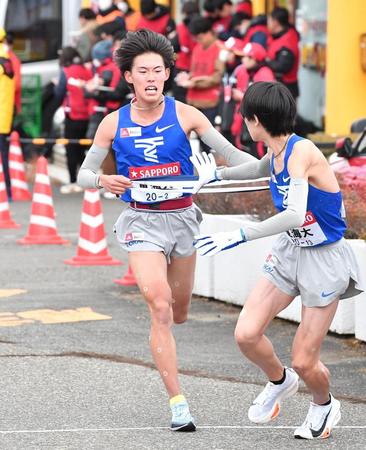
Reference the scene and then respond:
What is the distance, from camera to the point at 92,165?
7484 millimetres

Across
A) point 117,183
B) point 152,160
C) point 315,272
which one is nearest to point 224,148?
point 152,160

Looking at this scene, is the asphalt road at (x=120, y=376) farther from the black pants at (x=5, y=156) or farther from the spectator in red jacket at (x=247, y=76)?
the black pants at (x=5, y=156)

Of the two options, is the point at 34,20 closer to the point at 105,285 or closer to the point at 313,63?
the point at 313,63

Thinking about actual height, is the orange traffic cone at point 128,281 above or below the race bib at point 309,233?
below

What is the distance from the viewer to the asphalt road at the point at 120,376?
23.1 ft

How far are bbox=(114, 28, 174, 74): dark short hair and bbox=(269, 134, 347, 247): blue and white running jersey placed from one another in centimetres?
98

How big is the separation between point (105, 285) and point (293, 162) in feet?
18.7

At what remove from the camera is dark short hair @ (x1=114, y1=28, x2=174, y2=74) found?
7405 millimetres

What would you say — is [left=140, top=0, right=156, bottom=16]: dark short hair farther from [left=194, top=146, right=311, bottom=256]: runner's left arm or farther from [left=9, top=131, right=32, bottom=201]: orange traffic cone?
[left=194, top=146, right=311, bottom=256]: runner's left arm

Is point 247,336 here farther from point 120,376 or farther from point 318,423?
point 120,376

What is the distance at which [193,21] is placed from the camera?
18078mm

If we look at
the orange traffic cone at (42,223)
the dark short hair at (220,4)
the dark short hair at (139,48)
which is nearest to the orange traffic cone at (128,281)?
the orange traffic cone at (42,223)

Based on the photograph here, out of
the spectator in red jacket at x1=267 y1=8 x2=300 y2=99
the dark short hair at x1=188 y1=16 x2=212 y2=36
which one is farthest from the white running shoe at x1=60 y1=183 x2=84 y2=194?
the spectator in red jacket at x1=267 y1=8 x2=300 y2=99

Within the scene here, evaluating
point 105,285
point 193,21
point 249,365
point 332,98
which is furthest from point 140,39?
point 332,98
